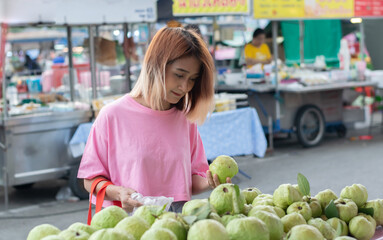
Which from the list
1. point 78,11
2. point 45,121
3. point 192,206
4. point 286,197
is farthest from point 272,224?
point 78,11

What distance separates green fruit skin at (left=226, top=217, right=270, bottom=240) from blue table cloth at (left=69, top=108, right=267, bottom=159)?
5.43 meters

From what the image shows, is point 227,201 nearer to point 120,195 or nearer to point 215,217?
point 215,217

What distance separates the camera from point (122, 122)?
2.72 metres

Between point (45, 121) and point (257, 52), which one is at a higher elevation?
point (257, 52)

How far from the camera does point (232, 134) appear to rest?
7.81m

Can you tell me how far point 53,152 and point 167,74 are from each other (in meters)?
4.82

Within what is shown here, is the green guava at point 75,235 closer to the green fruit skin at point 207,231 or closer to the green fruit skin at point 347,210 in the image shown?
the green fruit skin at point 207,231

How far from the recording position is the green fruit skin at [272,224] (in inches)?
82.9

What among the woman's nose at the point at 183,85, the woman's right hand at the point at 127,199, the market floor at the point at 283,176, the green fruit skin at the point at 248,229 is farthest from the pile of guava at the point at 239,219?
the market floor at the point at 283,176

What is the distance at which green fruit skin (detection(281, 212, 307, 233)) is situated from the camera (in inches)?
90.0

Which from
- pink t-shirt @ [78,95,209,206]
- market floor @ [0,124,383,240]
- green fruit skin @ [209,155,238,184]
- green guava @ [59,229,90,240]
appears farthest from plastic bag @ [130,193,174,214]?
market floor @ [0,124,383,240]

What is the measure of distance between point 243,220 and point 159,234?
324 millimetres

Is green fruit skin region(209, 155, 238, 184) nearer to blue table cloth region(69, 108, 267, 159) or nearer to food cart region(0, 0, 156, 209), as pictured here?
food cart region(0, 0, 156, 209)

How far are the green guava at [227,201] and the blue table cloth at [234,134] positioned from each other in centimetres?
520
